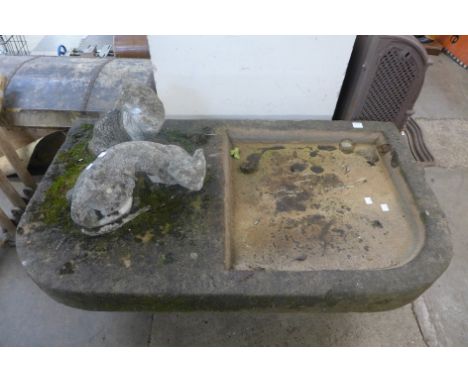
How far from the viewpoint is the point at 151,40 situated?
1947mm

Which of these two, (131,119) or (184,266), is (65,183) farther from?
(184,266)

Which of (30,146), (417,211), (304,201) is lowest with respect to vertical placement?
(30,146)

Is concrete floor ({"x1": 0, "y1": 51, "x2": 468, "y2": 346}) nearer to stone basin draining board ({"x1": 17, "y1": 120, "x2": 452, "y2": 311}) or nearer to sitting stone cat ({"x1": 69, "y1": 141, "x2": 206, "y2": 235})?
stone basin draining board ({"x1": 17, "y1": 120, "x2": 452, "y2": 311})

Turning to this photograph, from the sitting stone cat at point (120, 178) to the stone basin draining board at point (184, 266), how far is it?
8cm

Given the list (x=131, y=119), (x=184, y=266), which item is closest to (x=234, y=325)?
(x=184, y=266)

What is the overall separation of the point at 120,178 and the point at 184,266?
47cm

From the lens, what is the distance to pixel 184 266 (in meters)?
1.41

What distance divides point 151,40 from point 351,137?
1.38 metres

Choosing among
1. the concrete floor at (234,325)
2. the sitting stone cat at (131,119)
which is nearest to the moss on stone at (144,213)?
the sitting stone cat at (131,119)

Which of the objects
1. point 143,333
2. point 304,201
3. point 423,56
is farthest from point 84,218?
point 423,56

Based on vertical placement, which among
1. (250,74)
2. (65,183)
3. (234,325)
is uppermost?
(250,74)

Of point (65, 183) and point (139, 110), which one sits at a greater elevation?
point (139, 110)

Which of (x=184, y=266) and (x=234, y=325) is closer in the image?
(x=184, y=266)

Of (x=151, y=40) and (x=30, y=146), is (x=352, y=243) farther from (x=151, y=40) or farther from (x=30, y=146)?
(x=30, y=146)
